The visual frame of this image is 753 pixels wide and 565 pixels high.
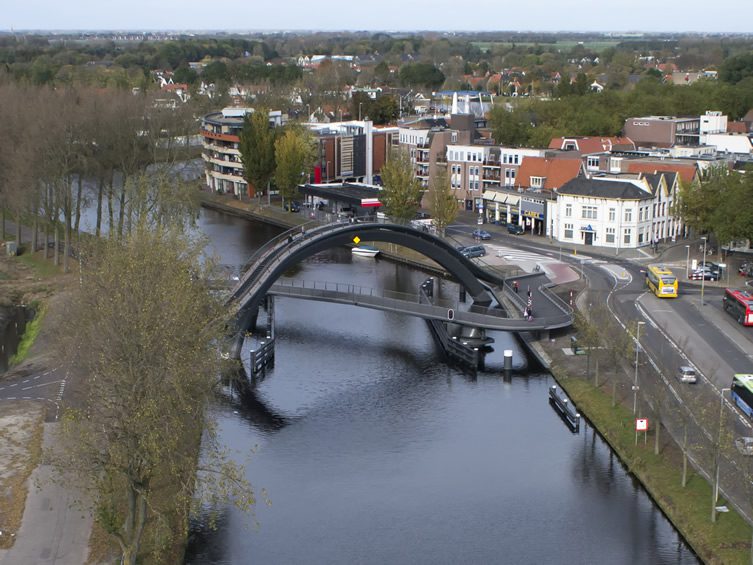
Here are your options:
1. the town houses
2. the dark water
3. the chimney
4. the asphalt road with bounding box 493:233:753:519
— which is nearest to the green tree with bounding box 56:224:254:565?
the dark water

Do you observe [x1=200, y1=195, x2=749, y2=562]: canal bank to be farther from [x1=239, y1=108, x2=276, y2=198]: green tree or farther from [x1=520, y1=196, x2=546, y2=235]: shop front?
[x1=239, y1=108, x2=276, y2=198]: green tree

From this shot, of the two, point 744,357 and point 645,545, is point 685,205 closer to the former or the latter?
point 744,357

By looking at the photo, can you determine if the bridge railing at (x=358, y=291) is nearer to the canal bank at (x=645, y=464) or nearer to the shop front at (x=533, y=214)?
the canal bank at (x=645, y=464)

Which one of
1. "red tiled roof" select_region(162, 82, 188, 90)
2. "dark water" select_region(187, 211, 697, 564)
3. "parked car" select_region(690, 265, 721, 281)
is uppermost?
"red tiled roof" select_region(162, 82, 188, 90)

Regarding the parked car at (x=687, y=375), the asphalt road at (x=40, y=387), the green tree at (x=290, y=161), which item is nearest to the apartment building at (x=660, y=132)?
the green tree at (x=290, y=161)

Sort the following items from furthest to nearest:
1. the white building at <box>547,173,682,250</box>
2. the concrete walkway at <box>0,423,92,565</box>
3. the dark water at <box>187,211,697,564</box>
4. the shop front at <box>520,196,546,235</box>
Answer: the shop front at <box>520,196,546,235</box>
the white building at <box>547,173,682,250</box>
the dark water at <box>187,211,697,564</box>
the concrete walkway at <box>0,423,92,565</box>

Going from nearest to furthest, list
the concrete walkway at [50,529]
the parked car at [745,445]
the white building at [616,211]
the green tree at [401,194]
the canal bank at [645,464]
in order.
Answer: the concrete walkway at [50,529] < the canal bank at [645,464] < the parked car at [745,445] < the white building at [616,211] < the green tree at [401,194]
